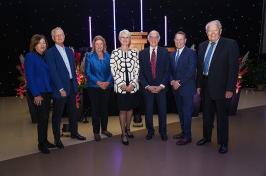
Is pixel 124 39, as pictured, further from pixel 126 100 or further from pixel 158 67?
pixel 126 100

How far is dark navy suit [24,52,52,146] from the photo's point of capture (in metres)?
3.88

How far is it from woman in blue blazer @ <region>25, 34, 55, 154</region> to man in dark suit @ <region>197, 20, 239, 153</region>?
1738 millimetres

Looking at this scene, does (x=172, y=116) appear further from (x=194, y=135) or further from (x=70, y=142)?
(x=70, y=142)

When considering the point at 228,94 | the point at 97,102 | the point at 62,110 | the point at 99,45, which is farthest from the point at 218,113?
the point at 62,110

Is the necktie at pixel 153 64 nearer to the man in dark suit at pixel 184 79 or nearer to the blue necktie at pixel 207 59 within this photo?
the man in dark suit at pixel 184 79

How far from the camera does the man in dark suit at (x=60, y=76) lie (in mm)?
4117

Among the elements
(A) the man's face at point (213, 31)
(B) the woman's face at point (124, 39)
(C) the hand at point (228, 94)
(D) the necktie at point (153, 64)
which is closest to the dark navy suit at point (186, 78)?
(D) the necktie at point (153, 64)

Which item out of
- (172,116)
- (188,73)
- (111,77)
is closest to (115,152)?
(111,77)

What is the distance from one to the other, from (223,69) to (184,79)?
54 centimetres

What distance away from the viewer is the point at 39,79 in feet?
12.9

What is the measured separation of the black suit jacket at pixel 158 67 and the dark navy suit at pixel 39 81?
115 centimetres

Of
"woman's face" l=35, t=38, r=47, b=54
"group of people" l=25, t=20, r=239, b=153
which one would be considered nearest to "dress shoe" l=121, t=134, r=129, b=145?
"group of people" l=25, t=20, r=239, b=153

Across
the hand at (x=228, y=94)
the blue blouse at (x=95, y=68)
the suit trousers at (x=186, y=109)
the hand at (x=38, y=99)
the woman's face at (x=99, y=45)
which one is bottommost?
the suit trousers at (x=186, y=109)

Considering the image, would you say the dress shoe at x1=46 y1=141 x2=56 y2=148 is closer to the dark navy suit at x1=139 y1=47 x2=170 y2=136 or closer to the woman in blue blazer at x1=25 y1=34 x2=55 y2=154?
the woman in blue blazer at x1=25 y1=34 x2=55 y2=154
